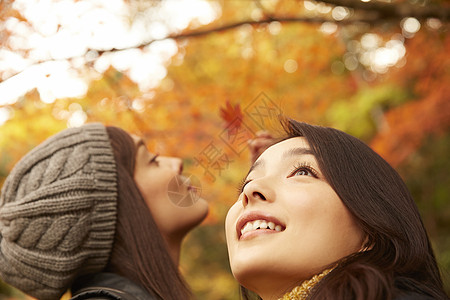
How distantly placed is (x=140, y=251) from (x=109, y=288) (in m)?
0.28

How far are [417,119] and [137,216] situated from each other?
4.34 m

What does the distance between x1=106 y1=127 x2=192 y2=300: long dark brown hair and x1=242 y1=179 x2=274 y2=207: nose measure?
3.54 feet

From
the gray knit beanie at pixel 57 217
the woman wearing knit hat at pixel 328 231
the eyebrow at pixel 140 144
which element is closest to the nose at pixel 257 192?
the woman wearing knit hat at pixel 328 231

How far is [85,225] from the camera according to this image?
8.10 feet

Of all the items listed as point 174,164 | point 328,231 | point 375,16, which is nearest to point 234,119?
point 174,164

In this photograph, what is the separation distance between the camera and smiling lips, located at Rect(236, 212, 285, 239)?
5.08ft

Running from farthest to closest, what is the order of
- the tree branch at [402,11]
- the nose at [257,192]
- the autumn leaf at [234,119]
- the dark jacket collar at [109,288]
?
the tree branch at [402,11], the autumn leaf at [234,119], the dark jacket collar at [109,288], the nose at [257,192]

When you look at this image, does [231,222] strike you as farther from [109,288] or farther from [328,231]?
[109,288]

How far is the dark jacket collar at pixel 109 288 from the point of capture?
7.34 ft

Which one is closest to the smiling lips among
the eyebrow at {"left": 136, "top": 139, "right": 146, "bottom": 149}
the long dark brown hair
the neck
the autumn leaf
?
the autumn leaf

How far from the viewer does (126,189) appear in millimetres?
2615

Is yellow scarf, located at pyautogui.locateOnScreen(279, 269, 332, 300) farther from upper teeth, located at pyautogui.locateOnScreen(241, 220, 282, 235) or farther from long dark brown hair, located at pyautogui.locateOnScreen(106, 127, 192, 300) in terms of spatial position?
long dark brown hair, located at pyautogui.locateOnScreen(106, 127, 192, 300)

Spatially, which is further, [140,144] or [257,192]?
[140,144]

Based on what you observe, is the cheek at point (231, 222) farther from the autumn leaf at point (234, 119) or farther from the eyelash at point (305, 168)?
the autumn leaf at point (234, 119)
